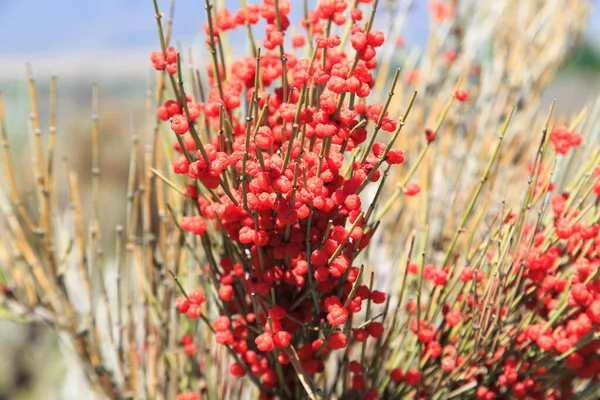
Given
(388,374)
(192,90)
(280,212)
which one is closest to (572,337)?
(388,374)

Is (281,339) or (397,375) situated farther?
(397,375)

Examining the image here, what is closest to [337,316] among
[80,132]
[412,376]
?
[412,376]

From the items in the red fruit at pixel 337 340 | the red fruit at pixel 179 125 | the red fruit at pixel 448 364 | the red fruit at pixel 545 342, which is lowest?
the red fruit at pixel 448 364

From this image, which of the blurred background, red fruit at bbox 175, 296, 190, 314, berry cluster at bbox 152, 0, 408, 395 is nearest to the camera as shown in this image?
berry cluster at bbox 152, 0, 408, 395

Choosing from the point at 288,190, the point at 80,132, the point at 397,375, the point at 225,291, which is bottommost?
the point at 80,132

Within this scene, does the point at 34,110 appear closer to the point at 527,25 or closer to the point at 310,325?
the point at 310,325

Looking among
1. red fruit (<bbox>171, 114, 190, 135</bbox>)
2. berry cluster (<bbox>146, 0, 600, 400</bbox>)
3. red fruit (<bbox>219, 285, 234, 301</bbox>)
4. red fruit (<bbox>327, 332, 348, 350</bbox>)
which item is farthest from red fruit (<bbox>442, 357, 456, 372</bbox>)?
red fruit (<bbox>171, 114, 190, 135</bbox>)

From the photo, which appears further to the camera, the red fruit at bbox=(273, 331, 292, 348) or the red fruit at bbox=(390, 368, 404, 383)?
the red fruit at bbox=(390, 368, 404, 383)

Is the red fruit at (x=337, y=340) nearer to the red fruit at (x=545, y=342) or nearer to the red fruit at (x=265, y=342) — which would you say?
the red fruit at (x=265, y=342)

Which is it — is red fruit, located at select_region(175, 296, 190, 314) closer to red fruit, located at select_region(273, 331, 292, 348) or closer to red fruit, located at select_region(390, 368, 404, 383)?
red fruit, located at select_region(273, 331, 292, 348)

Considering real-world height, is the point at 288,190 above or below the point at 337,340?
above

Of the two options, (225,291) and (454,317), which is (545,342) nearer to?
(454,317)

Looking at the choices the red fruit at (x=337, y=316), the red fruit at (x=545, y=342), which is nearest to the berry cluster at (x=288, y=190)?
the red fruit at (x=337, y=316)

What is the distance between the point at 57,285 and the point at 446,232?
2.03ft
